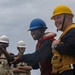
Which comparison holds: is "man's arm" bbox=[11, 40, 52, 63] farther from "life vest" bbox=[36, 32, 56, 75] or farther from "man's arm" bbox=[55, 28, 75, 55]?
"man's arm" bbox=[55, 28, 75, 55]

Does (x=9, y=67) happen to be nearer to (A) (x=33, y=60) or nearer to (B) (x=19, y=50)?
(B) (x=19, y=50)

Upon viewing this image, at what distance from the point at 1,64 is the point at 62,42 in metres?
4.86

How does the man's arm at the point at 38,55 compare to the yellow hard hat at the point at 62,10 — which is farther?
the man's arm at the point at 38,55

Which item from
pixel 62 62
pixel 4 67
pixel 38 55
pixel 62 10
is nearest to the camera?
pixel 62 62

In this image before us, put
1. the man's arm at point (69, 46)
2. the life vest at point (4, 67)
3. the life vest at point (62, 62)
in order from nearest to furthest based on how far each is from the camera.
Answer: the man's arm at point (69, 46) → the life vest at point (62, 62) → the life vest at point (4, 67)

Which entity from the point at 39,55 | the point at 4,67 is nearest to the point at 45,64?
the point at 39,55

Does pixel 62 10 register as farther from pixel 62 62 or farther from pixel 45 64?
pixel 45 64

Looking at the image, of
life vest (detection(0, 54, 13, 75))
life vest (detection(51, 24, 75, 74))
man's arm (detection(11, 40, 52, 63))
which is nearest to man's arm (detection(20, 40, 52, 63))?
man's arm (detection(11, 40, 52, 63))

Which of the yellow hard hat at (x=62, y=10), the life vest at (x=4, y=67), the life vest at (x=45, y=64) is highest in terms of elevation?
the yellow hard hat at (x=62, y=10)

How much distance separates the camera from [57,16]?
640cm

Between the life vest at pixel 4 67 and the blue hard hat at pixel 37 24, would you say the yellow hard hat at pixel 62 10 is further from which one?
the life vest at pixel 4 67

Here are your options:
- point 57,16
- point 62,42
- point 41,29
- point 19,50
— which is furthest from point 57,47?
point 19,50

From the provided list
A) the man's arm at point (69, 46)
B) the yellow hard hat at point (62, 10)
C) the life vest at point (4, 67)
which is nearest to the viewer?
the man's arm at point (69, 46)

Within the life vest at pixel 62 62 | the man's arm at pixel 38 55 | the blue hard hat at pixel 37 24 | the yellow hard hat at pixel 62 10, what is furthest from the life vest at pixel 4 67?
the life vest at pixel 62 62
